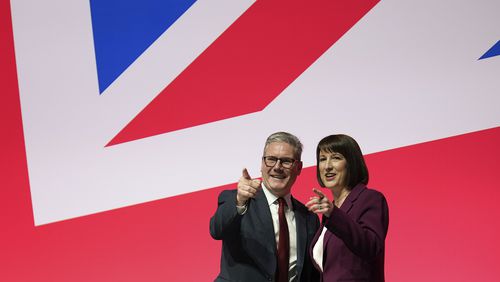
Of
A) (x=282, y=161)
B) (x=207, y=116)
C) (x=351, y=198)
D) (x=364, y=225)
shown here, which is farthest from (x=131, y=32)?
(x=364, y=225)

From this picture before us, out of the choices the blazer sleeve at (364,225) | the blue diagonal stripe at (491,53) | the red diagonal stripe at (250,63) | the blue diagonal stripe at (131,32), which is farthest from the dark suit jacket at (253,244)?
the blue diagonal stripe at (491,53)

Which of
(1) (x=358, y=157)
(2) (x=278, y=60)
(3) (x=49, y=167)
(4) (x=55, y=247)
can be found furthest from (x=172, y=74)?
(1) (x=358, y=157)

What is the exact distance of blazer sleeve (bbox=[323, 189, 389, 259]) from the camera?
5.90 feet

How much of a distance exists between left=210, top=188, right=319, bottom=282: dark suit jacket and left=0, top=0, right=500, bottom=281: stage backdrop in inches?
35.5

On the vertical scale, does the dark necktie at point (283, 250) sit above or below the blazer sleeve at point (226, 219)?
below

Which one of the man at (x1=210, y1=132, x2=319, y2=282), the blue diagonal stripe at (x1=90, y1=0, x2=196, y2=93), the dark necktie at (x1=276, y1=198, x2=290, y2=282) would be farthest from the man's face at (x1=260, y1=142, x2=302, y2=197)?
the blue diagonal stripe at (x1=90, y1=0, x2=196, y2=93)

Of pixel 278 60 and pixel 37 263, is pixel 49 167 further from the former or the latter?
pixel 278 60

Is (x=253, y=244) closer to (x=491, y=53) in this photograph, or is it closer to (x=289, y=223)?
(x=289, y=223)

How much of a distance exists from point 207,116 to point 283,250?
1195 millimetres

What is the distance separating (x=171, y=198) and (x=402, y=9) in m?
1.63

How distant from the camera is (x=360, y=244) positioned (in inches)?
72.2

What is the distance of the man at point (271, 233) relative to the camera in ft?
7.25

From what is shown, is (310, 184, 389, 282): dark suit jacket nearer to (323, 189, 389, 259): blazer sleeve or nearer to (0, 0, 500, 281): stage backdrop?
(323, 189, 389, 259): blazer sleeve

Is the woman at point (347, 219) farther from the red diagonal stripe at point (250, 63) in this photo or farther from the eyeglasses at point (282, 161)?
the red diagonal stripe at point (250, 63)
